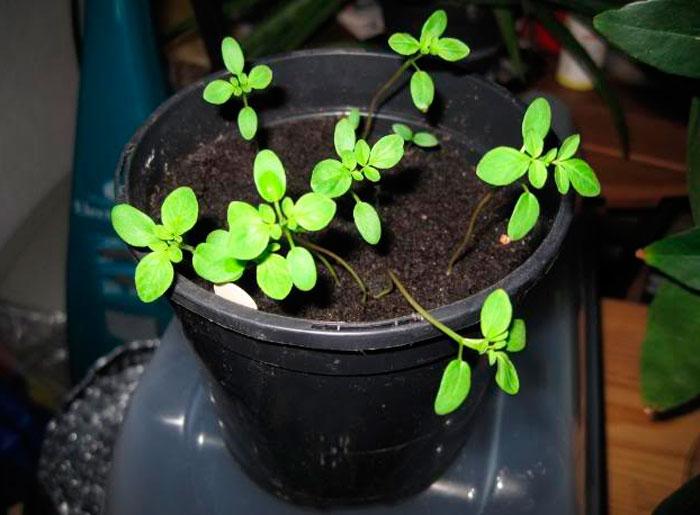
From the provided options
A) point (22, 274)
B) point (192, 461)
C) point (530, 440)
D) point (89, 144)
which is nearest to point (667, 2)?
point (530, 440)

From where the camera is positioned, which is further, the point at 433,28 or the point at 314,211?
the point at 433,28

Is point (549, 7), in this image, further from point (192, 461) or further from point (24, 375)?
point (24, 375)

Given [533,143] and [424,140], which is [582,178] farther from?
[424,140]

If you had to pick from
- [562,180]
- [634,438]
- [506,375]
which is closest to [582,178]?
[562,180]

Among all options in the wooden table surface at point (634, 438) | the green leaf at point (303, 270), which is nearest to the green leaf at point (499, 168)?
the green leaf at point (303, 270)

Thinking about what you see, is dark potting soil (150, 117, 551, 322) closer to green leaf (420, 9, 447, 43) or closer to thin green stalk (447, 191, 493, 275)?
thin green stalk (447, 191, 493, 275)
